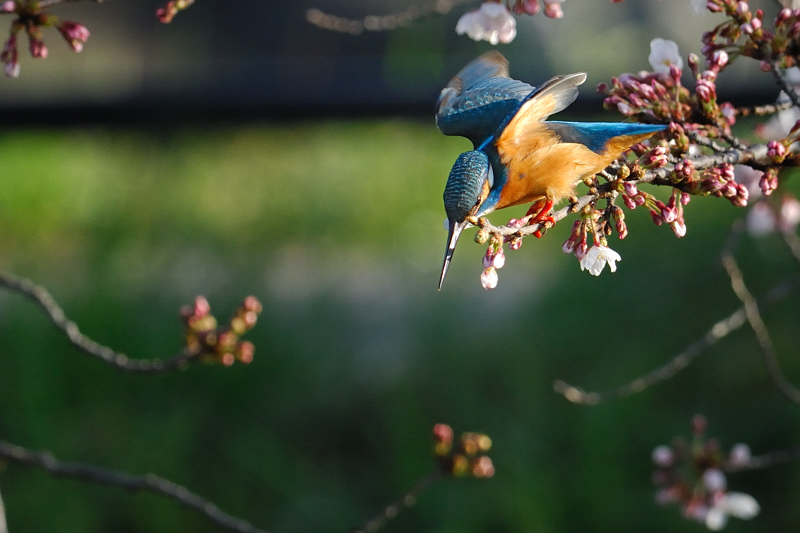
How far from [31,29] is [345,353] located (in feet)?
7.53

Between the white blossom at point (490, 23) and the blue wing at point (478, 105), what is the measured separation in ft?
0.21

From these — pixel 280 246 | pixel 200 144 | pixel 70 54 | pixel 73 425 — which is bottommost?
pixel 73 425

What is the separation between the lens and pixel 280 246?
3.79 m

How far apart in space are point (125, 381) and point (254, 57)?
1.84 meters

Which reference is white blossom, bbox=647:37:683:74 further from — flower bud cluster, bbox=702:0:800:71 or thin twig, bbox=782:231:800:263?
thin twig, bbox=782:231:800:263

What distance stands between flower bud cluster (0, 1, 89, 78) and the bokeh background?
76.1 inches

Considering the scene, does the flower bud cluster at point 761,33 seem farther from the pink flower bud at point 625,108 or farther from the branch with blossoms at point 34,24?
the branch with blossoms at point 34,24

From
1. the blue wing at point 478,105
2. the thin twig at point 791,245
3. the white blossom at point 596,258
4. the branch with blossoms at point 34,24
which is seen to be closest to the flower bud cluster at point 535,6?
the blue wing at point 478,105

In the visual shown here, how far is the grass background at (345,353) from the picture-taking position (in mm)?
2867

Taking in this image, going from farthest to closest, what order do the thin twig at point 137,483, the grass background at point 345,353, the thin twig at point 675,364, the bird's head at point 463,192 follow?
1. the grass background at point 345,353
2. the thin twig at point 675,364
3. the thin twig at point 137,483
4. the bird's head at point 463,192

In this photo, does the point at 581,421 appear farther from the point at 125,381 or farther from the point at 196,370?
the point at 125,381

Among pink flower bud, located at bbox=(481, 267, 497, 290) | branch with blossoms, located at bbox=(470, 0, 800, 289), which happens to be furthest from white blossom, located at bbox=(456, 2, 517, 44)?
pink flower bud, located at bbox=(481, 267, 497, 290)

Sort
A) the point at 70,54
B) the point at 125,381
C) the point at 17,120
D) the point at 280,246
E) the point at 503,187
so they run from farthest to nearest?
the point at 70,54, the point at 280,246, the point at 17,120, the point at 125,381, the point at 503,187

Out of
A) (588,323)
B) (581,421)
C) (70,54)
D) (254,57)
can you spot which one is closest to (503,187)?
(581,421)
